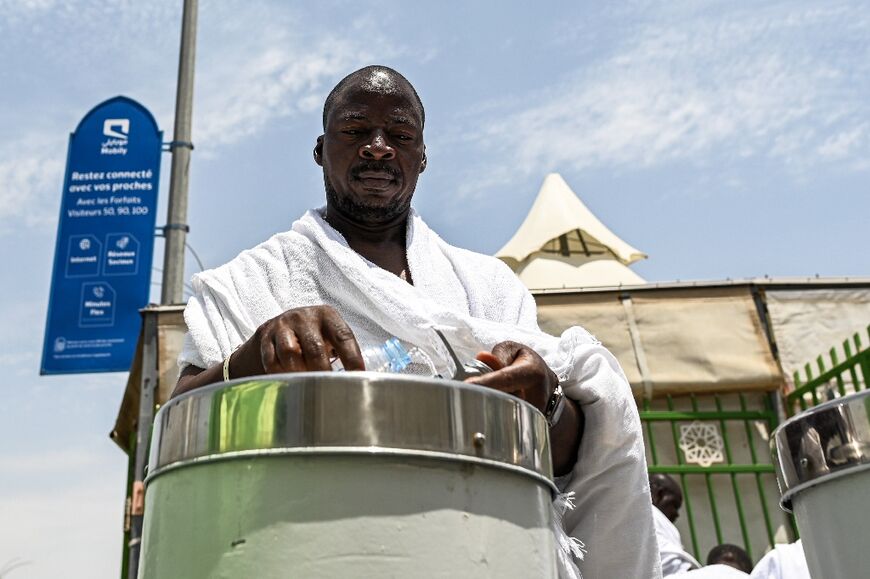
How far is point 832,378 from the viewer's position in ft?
16.1

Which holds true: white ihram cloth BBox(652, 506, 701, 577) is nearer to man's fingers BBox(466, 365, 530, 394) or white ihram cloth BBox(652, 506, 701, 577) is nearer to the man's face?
the man's face

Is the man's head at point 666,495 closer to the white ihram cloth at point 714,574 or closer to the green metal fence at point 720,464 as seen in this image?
the green metal fence at point 720,464

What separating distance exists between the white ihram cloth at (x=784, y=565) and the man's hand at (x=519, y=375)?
A: 205 cm

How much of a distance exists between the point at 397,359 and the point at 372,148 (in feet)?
1.20

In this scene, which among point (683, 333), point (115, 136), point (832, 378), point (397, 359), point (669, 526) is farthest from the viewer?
point (115, 136)

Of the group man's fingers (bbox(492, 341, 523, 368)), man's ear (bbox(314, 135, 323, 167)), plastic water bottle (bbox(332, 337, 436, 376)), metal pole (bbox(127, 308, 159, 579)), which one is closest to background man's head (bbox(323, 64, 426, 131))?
man's ear (bbox(314, 135, 323, 167))

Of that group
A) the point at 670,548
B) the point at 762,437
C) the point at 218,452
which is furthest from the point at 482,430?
the point at 762,437

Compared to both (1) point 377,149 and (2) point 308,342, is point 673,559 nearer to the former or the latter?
(1) point 377,149

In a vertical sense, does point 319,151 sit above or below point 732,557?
above

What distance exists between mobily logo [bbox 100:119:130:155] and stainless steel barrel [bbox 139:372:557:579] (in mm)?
6623

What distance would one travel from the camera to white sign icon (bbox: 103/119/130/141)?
6.89 m

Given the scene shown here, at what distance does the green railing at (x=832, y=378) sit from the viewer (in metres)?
4.59

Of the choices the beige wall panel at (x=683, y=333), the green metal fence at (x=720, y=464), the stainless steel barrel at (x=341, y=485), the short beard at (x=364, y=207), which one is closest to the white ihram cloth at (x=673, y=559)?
the green metal fence at (x=720, y=464)

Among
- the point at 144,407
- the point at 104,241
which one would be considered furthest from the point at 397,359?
the point at 104,241
